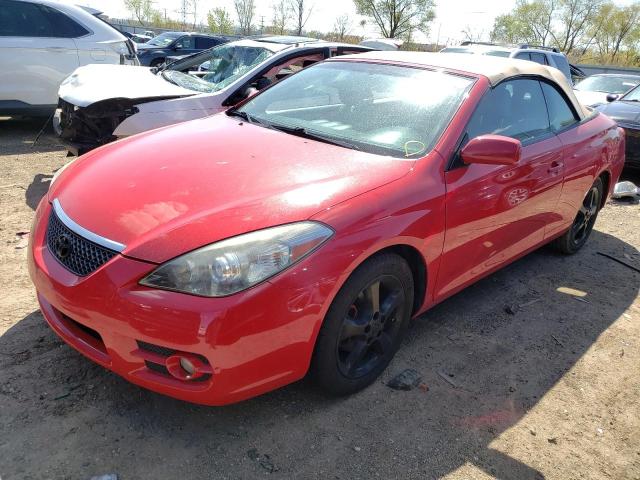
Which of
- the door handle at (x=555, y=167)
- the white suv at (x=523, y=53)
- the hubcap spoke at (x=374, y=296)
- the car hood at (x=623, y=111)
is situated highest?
the white suv at (x=523, y=53)

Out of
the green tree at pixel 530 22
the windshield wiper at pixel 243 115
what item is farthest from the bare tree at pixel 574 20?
the windshield wiper at pixel 243 115

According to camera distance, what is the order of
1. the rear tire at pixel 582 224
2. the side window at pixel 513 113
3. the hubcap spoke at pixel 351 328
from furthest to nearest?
the rear tire at pixel 582 224 → the side window at pixel 513 113 → the hubcap spoke at pixel 351 328

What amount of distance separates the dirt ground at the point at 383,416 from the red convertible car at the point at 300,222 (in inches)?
10.1

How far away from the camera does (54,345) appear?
2742 millimetres

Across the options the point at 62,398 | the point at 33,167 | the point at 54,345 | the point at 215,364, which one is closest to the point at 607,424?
the point at 215,364

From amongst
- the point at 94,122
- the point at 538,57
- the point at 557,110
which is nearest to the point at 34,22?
the point at 94,122

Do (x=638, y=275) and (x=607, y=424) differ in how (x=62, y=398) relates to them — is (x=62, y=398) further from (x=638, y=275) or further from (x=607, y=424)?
(x=638, y=275)

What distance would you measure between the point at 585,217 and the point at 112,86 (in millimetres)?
4532

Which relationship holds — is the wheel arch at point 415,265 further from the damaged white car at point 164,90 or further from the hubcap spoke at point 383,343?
the damaged white car at point 164,90

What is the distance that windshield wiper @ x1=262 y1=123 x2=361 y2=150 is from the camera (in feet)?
9.45

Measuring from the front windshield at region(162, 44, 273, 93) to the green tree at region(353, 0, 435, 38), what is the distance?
45.1 metres

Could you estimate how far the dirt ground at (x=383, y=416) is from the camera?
2.15 meters

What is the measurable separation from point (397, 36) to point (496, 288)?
1916 inches

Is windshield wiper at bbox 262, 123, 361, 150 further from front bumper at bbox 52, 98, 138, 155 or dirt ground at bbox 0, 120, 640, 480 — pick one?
front bumper at bbox 52, 98, 138, 155
